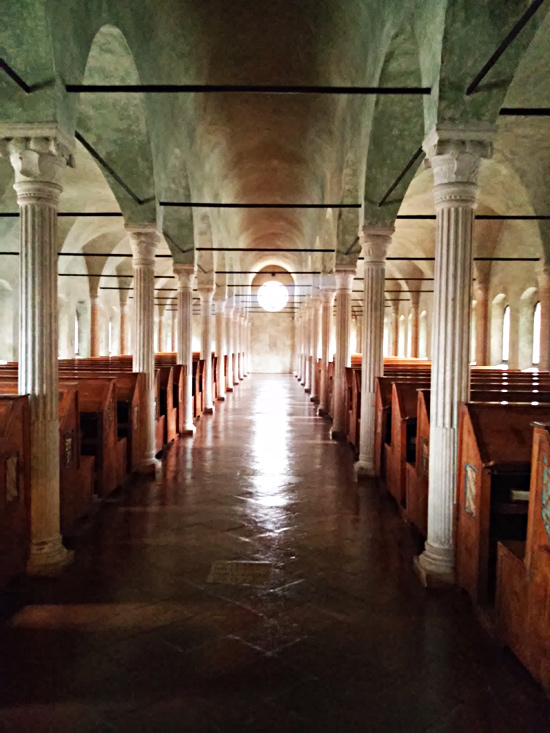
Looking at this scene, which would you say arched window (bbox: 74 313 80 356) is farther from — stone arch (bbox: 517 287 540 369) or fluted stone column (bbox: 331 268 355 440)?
stone arch (bbox: 517 287 540 369)

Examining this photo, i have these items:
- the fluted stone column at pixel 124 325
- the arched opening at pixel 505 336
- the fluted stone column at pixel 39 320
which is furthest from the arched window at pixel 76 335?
the fluted stone column at pixel 39 320

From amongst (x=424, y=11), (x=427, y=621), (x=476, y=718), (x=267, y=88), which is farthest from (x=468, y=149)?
(x=476, y=718)

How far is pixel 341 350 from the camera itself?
39.7 feet

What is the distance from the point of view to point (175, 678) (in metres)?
3.21

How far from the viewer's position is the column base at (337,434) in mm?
11430

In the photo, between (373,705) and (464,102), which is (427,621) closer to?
(373,705)

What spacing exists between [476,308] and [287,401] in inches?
312

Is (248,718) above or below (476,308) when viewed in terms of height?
below

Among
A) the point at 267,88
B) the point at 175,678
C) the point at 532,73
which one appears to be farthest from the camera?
the point at 532,73

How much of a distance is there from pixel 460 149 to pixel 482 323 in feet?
54.2

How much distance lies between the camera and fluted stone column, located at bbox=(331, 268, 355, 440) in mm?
11742

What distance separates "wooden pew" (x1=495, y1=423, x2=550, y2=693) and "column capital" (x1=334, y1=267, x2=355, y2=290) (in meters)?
9.41

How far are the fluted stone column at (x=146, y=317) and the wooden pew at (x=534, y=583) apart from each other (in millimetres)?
5767

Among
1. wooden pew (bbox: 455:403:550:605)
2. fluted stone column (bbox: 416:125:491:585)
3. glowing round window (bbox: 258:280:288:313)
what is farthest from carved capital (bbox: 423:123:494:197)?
glowing round window (bbox: 258:280:288:313)
